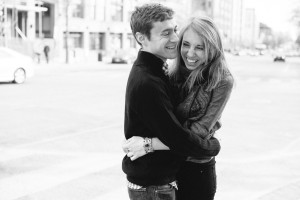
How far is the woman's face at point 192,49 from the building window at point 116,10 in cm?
5290

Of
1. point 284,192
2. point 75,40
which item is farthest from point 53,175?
point 75,40

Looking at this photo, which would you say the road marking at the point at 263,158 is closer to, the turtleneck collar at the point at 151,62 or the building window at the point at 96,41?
the turtleneck collar at the point at 151,62

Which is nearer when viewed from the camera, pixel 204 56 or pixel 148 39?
pixel 148 39

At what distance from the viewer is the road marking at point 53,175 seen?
199 inches

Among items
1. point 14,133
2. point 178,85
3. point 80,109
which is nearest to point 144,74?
point 178,85

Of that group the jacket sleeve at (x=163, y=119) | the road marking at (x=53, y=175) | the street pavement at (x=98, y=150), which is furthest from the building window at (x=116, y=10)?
the jacket sleeve at (x=163, y=119)

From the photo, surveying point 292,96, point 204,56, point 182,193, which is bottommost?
point 292,96

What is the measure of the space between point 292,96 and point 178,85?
13708mm

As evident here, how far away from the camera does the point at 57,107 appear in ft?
37.6

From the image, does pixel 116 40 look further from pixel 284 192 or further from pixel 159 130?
pixel 159 130

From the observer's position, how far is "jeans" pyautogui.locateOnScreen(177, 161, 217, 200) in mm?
2589

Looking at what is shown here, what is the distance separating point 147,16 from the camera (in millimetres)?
2330

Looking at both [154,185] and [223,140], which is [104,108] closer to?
[223,140]

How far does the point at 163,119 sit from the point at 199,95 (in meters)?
0.32
